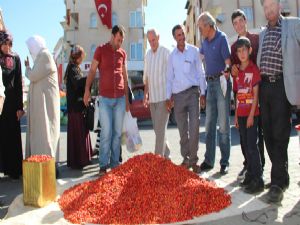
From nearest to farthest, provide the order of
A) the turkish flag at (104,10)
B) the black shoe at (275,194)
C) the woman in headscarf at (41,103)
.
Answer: the black shoe at (275,194), the woman in headscarf at (41,103), the turkish flag at (104,10)

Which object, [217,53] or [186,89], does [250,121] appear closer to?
[217,53]

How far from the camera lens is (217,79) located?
661 cm

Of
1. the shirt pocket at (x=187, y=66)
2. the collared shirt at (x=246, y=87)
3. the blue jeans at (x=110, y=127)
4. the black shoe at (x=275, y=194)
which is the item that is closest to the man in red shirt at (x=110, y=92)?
the blue jeans at (x=110, y=127)

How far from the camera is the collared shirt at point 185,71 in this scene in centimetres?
690

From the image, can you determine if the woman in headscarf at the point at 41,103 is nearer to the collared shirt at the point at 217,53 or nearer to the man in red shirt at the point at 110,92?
the man in red shirt at the point at 110,92

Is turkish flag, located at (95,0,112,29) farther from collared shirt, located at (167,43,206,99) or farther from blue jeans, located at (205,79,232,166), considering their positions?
blue jeans, located at (205,79,232,166)

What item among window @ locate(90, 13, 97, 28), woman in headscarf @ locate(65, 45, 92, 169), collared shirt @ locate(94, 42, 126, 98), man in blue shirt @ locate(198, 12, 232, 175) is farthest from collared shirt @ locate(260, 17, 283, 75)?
window @ locate(90, 13, 97, 28)

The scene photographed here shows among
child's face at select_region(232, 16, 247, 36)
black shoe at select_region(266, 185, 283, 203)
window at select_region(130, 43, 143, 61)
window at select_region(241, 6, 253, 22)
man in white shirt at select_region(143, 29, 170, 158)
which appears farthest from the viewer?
window at select_region(130, 43, 143, 61)

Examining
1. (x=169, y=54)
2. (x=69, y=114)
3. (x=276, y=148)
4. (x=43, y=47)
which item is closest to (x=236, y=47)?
(x=276, y=148)

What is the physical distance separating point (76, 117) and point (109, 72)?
4.40 feet

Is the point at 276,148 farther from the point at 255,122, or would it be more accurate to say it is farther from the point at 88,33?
the point at 88,33

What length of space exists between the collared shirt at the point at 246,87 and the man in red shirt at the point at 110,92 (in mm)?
2134

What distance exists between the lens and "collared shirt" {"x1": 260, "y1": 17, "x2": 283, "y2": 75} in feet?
16.9

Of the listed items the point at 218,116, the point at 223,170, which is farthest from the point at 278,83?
the point at 223,170
